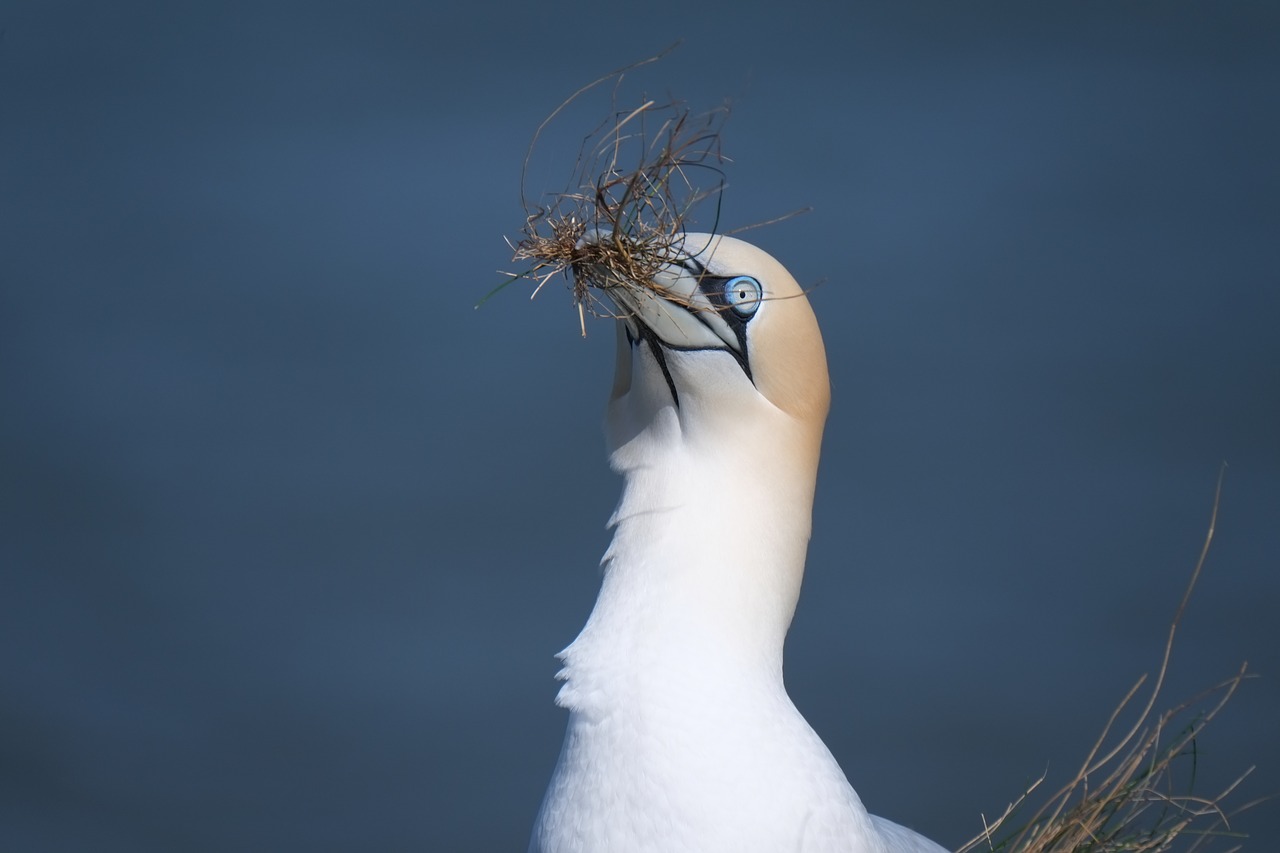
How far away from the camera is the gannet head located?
2.43m

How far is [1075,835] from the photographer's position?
2900mm

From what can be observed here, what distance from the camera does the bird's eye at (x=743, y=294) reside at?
2449 mm

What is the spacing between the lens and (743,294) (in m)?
2.46

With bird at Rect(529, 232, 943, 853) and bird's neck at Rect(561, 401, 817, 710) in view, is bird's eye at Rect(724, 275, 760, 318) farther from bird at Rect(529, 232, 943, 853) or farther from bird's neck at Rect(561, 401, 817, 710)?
bird's neck at Rect(561, 401, 817, 710)

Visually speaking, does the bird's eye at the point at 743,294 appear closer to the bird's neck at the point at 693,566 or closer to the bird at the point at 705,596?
the bird at the point at 705,596

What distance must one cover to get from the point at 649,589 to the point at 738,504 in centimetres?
19

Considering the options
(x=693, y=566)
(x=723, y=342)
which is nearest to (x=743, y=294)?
(x=723, y=342)

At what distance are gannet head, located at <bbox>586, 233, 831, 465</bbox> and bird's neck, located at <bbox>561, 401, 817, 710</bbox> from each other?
3 centimetres

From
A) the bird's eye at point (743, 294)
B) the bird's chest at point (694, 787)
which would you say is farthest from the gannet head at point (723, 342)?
the bird's chest at point (694, 787)

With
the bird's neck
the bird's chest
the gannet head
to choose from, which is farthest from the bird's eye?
the bird's chest

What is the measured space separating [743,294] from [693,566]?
0.42 meters

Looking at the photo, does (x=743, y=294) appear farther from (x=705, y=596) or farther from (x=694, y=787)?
(x=694, y=787)

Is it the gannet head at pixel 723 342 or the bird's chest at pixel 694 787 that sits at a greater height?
the gannet head at pixel 723 342

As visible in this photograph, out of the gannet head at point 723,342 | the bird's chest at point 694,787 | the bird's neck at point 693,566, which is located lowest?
the bird's chest at point 694,787
